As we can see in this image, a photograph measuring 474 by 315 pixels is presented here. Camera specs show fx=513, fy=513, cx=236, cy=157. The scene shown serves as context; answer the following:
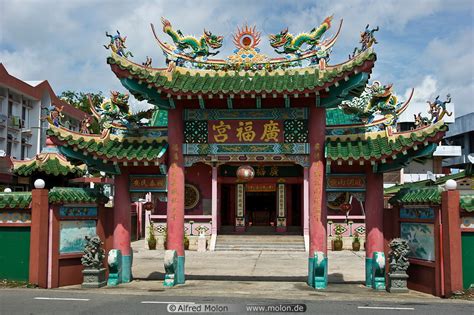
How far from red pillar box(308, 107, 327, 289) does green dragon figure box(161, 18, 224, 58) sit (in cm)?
308

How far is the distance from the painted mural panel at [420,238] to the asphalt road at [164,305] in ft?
4.36

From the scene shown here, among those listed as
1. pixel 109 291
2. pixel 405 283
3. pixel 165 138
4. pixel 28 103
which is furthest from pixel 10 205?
pixel 28 103

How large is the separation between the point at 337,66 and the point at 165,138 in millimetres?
4726

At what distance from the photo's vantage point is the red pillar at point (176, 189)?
13.0 metres

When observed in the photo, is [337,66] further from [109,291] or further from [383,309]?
[109,291]

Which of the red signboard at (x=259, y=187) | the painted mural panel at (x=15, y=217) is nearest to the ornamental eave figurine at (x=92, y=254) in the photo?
the painted mural panel at (x=15, y=217)

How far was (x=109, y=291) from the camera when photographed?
12.1m

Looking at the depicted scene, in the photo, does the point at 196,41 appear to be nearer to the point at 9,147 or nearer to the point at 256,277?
the point at 256,277

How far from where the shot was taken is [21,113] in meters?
41.5

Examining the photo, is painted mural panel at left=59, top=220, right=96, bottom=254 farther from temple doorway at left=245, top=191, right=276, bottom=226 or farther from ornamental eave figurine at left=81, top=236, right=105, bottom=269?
temple doorway at left=245, top=191, right=276, bottom=226

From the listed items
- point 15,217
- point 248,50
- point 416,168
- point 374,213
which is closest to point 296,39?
point 248,50

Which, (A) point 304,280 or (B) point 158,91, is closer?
(B) point 158,91

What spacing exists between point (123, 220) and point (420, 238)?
24.2 feet

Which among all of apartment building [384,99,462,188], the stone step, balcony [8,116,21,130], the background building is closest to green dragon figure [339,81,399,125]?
the stone step
